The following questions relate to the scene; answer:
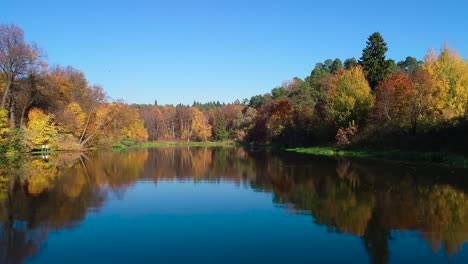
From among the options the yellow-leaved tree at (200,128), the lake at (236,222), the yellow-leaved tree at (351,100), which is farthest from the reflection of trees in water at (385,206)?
the yellow-leaved tree at (200,128)

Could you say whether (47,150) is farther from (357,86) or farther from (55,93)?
(357,86)

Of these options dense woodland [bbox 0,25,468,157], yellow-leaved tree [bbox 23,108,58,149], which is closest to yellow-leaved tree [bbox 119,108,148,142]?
dense woodland [bbox 0,25,468,157]

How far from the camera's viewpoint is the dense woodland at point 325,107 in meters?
40.1

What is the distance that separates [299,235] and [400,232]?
2.70 metres

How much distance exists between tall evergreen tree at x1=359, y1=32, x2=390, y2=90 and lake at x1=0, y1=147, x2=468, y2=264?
36651mm

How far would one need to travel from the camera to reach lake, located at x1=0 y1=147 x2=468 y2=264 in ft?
29.8

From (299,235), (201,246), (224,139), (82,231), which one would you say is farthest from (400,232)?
(224,139)

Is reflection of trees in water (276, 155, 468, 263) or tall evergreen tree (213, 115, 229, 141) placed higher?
tall evergreen tree (213, 115, 229, 141)

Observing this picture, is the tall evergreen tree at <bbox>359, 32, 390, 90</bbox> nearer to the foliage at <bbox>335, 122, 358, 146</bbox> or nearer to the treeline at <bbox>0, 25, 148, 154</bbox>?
the foliage at <bbox>335, 122, 358, 146</bbox>

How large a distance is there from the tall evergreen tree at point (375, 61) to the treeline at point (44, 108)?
42.5 metres

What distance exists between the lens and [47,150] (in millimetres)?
52594

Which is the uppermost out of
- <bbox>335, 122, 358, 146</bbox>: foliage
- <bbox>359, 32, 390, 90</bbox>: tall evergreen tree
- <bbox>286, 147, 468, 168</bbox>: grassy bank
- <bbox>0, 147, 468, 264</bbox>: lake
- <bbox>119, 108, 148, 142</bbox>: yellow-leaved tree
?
<bbox>359, 32, 390, 90</bbox>: tall evergreen tree

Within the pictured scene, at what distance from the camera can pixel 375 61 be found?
56094mm

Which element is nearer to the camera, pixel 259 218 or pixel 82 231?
pixel 82 231
